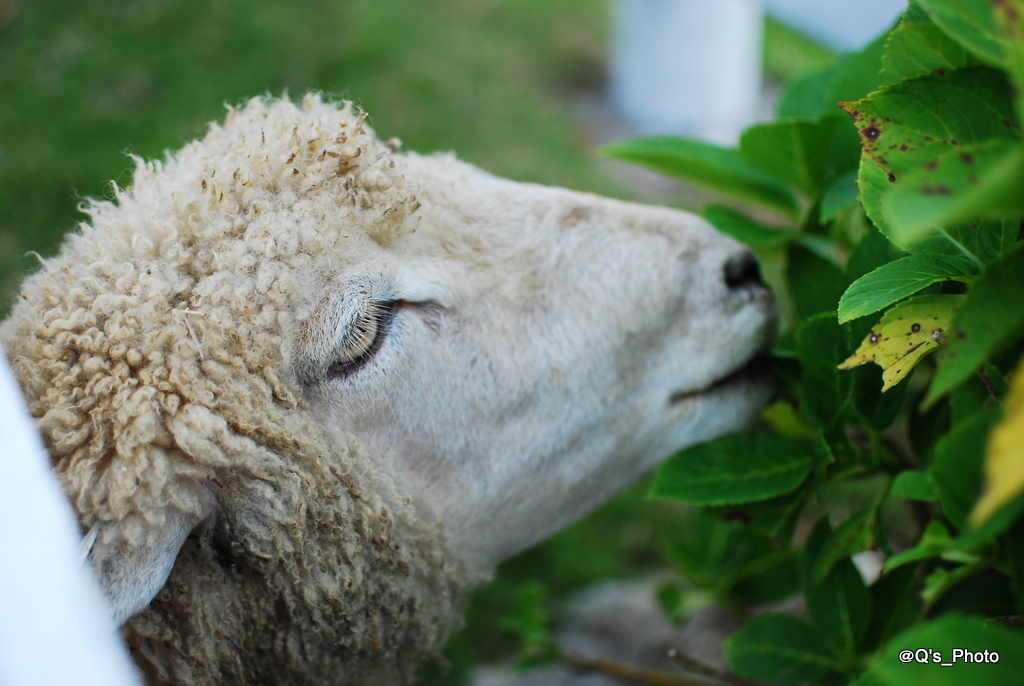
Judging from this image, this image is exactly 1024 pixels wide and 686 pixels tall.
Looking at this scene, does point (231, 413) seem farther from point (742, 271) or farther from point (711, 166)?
point (711, 166)

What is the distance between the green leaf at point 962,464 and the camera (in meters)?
0.99

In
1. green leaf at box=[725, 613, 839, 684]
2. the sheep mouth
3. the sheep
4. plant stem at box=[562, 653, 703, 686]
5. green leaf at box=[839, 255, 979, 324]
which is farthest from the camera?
plant stem at box=[562, 653, 703, 686]

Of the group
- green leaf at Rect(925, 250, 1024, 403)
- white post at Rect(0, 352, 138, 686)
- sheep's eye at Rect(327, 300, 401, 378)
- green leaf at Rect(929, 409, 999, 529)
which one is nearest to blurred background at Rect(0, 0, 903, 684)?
sheep's eye at Rect(327, 300, 401, 378)

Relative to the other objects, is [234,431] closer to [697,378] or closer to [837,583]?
[697,378]

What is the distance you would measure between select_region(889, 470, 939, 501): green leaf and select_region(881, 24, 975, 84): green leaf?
66 cm

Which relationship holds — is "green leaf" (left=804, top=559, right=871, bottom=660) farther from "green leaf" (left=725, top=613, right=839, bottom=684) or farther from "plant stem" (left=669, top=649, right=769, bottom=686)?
"plant stem" (left=669, top=649, right=769, bottom=686)

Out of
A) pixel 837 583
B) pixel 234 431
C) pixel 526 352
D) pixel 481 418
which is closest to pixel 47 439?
pixel 234 431

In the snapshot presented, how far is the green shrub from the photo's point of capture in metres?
0.84

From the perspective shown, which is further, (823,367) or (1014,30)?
(823,367)

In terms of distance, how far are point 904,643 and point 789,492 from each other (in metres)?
0.97

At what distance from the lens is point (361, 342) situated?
1719mm

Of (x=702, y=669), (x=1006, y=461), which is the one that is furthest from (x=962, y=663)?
(x=702, y=669)

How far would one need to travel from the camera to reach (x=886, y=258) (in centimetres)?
161

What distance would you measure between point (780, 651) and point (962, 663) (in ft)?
3.45
